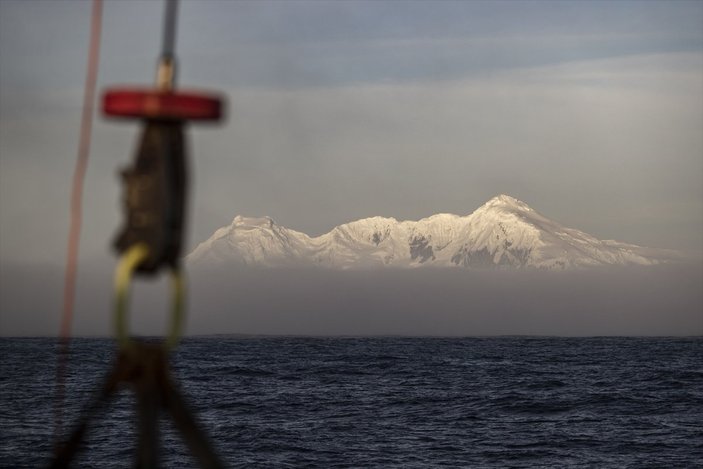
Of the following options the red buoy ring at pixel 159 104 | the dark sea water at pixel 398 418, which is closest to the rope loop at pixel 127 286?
the red buoy ring at pixel 159 104

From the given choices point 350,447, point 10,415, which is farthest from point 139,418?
point 10,415

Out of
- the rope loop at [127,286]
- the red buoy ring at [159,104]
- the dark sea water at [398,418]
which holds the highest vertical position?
the red buoy ring at [159,104]

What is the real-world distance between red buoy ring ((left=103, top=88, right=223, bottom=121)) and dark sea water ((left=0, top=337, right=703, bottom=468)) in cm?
2689

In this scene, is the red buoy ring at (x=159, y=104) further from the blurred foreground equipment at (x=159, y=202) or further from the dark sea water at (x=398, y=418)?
the dark sea water at (x=398, y=418)

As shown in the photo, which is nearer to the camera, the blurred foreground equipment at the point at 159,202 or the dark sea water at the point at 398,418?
the blurred foreground equipment at the point at 159,202

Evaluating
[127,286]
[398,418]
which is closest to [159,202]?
[127,286]

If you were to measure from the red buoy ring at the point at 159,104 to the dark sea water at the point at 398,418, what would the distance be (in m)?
26.9

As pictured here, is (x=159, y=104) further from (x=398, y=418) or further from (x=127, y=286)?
(x=398, y=418)

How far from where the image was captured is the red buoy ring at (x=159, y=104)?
3102mm

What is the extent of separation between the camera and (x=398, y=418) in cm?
4478

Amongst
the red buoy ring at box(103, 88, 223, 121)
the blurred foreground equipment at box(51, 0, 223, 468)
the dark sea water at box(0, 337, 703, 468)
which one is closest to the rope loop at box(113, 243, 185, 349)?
the blurred foreground equipment at box(51, 0, 223, 468)

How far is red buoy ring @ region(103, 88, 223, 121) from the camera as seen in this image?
310 centimetres

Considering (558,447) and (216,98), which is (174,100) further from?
(558,447)

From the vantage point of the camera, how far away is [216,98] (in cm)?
309
